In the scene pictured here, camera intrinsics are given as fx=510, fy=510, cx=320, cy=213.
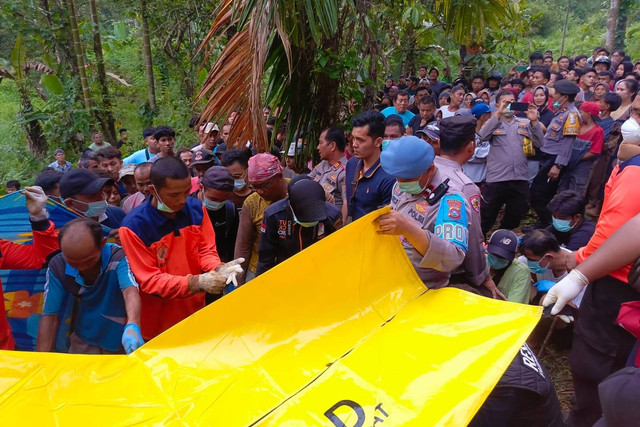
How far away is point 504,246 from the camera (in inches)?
134

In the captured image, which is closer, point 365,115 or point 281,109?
point 365,115

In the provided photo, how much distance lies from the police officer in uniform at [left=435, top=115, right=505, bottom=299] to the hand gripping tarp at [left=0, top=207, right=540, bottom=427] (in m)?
0.44

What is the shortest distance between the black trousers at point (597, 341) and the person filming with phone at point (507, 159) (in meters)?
2.95

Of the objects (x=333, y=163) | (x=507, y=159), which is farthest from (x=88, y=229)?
(x=507, y=159)

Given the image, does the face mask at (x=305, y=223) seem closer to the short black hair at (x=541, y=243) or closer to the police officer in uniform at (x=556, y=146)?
the short black hair at (x=541, y=243)

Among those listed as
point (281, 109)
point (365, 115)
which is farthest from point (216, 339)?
point (281, 109)

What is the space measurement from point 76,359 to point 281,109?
3754 mm

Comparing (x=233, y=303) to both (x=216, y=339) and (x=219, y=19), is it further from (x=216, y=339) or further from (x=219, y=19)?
(x=219, y=19)

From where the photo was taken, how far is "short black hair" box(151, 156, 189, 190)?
2.59 m

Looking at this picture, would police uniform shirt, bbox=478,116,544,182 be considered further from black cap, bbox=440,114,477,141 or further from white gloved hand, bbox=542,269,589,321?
white gloved hand, bbox=542,269,589,321

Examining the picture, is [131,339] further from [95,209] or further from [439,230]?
[439,230]

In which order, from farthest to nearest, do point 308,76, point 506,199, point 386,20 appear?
point 386,20 → point 506,199 → point 308,76

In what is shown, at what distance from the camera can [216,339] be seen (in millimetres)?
1954

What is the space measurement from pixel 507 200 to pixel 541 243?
91.6 inches
